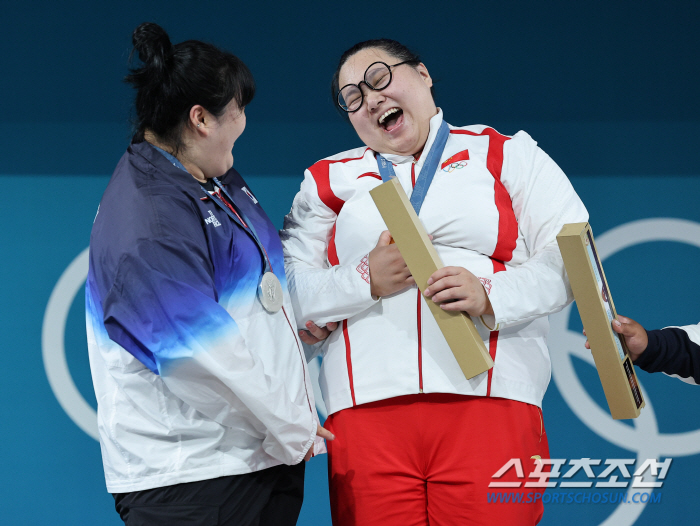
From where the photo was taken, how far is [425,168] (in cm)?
152

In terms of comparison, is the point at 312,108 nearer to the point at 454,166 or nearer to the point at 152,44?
the point at 454,166

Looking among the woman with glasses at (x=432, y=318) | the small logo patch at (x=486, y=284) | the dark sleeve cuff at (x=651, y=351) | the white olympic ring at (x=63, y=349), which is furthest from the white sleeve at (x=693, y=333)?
the white olympic ring at (x=63, y=349)

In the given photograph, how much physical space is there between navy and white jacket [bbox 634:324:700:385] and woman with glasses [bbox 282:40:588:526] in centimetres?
24

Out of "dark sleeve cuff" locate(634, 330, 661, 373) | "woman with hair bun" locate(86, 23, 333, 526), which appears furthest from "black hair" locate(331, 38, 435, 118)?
"dark sleeve cuff" locate(634, 330, 661, 373)

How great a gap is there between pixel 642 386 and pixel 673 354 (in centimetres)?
85

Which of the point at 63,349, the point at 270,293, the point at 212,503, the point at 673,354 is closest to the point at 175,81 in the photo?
the point at 270,293

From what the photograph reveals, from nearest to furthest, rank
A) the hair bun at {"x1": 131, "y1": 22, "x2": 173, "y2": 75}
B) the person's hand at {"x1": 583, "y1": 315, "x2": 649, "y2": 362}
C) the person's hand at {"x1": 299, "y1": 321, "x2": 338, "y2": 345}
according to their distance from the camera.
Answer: the hair bun at {"x1": 131, "y1": 22, "x2": 173, "y2": 75} → the person's hand at {"x1": 583, "y1": 315, "x2": 649, "y2": 362} → the person's hand at {"x1": 299, "y1": 321, "x2": 338, "y2": 345}

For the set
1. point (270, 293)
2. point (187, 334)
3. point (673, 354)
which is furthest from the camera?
point (673, 354)

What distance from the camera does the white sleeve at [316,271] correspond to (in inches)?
58.1

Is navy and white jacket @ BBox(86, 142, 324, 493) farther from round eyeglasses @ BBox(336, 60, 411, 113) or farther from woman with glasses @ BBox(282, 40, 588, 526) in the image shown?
round eyeglasses @ BBox(336, 60, 411, 113)

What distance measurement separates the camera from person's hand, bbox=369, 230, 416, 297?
1424mm

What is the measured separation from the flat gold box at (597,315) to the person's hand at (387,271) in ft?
1.08

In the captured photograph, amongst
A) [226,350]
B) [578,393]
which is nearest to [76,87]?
[226,350]

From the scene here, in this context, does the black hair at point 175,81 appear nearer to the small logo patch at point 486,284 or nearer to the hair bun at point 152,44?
the hair bun at point 152,44
